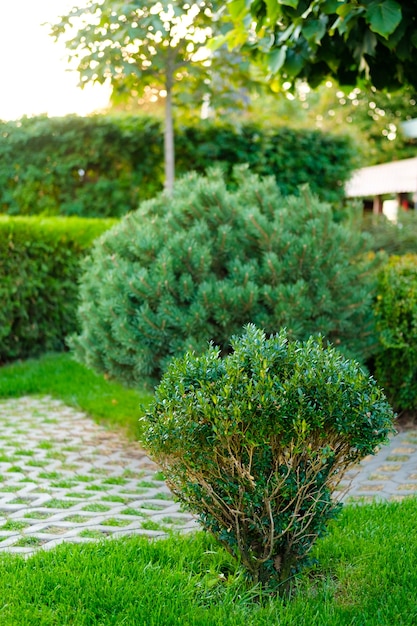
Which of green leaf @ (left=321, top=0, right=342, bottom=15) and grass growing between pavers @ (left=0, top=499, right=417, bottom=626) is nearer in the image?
grass growing between pavers @ (left=0, top=499, right=417, bottom=626)

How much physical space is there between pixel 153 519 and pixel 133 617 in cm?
150

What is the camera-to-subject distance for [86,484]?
5410mm

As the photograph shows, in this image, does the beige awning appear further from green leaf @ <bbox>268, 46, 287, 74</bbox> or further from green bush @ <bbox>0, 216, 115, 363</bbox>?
green leaf @ <bbox>268, 46, 287, 74</bbox>

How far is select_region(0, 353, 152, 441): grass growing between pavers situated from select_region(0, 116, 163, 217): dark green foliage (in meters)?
3.46

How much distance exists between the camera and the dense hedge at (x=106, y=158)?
12.9 meters

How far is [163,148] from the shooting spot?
13.5 m

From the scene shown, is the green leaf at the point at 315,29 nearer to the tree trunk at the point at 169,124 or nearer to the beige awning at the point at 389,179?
the tree trunk at the point at 169,124

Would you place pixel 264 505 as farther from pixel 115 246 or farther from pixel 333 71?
pixel 333 71

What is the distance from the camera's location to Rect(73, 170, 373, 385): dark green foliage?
5820 mm

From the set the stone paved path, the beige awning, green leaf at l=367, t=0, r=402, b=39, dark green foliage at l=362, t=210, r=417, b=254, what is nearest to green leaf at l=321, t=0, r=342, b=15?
green leaf at l=367, t=0, r=402, b=39

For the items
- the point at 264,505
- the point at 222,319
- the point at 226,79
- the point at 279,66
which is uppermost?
the point at 226,79

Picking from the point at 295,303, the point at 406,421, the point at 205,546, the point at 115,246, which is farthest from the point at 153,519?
the point at 406,421

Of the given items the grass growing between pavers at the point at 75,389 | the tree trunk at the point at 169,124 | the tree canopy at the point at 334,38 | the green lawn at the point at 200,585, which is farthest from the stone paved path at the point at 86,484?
the tree trunk at the point at 169,124

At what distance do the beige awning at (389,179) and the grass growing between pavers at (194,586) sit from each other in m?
14.6
